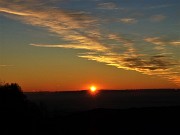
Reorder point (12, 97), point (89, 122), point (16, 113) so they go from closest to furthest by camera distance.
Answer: point (16, 113)
point (12, 97)
point (89, 122)

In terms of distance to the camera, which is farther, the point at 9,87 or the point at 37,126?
the point at 9,87

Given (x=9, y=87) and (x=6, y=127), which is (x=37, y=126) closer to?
(x=6, y=127)

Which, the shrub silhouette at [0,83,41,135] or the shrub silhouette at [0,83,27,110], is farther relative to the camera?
the shrub silhouette at [0,83,27,110]

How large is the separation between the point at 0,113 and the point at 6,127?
1648 millimetres

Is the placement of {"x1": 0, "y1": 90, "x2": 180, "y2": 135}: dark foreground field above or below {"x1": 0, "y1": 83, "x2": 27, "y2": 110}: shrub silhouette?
below

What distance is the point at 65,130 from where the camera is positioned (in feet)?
104

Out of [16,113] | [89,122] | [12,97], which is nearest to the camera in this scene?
[16,113]

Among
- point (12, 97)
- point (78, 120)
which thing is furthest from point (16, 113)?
point (78, 120)

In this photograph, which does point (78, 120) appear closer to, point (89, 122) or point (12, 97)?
point (89, 122)

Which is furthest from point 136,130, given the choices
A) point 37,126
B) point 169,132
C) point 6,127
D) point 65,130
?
point 6,127

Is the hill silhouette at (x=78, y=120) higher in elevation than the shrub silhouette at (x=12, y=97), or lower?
lower

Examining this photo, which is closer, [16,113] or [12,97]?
[16,113]

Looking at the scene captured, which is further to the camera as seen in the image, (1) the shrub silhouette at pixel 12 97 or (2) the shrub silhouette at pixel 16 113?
(1) the shrub silhouette at pixel 12 97

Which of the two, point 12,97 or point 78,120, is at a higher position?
point 12,97
